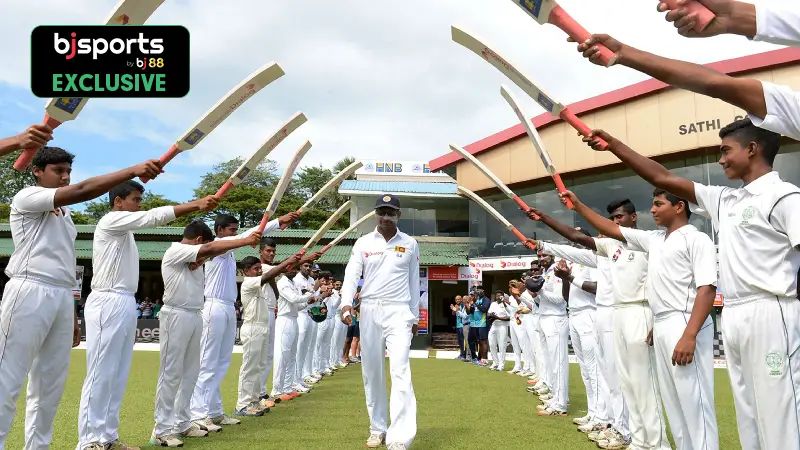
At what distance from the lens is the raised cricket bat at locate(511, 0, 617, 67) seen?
3076 mm

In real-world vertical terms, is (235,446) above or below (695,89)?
below

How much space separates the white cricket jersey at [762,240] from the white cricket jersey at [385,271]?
3.55 meters

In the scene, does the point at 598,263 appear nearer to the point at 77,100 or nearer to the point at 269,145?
the point at 269,145

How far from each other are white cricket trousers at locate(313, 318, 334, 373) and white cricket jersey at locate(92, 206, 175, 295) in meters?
8.46

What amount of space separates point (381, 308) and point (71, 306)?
2938mm

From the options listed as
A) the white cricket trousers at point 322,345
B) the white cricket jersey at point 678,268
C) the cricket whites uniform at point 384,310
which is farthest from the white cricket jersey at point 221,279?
the white cricket trousers at point 322,345

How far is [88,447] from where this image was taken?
16.8ft

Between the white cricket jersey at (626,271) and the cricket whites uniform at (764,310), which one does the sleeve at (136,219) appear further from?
the cricket whites uniform at (764,310)

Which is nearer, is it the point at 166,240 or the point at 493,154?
the point at 493,154

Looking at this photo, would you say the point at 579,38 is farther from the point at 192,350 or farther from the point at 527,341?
the point at 527,341

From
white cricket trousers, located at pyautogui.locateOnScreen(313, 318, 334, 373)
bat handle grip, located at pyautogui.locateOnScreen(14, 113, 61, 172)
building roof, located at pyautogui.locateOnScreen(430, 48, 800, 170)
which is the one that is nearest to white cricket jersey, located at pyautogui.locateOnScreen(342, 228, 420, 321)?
bat handle grip, located at pyautogui.locateOnScreen(14, 113, 61, 172)

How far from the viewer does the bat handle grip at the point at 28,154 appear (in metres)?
3.96

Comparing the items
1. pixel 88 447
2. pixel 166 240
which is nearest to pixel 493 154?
pixel 166 240

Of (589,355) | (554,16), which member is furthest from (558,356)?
(554,16)
